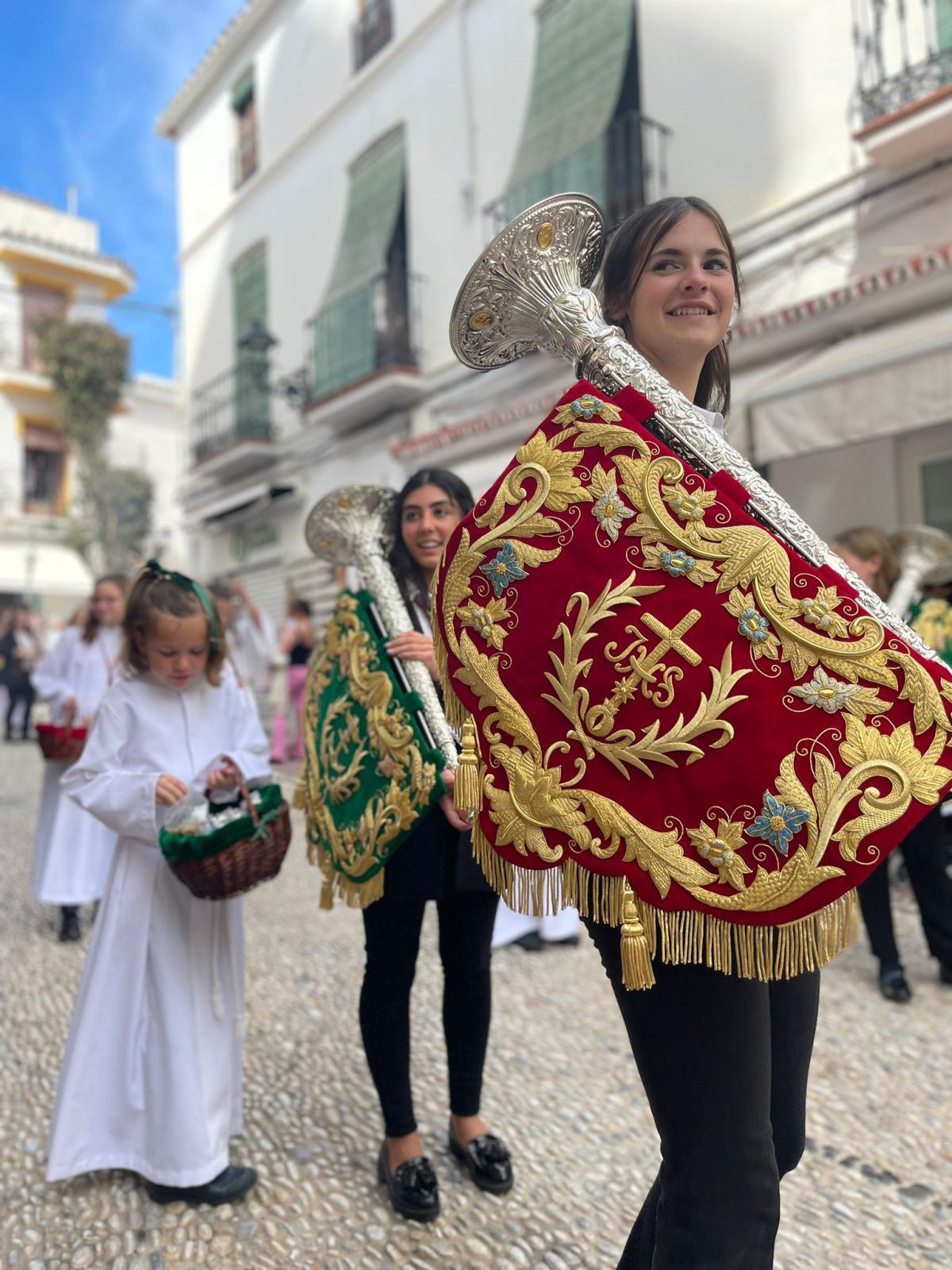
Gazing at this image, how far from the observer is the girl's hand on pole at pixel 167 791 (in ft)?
7.41

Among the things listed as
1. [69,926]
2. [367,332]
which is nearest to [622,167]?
[367,332]

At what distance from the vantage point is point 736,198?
694cm

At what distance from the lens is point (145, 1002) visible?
2.31 metres

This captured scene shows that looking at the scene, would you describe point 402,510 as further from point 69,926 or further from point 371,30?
point 371,30

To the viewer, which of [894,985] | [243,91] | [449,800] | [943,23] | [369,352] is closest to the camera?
[449,800]

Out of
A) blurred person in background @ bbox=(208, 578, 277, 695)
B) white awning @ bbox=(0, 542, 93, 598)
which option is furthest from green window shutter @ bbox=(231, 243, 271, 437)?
white awning @ bbox=(0, 542, 93, 598)

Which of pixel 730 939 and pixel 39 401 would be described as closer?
pixel 730 939

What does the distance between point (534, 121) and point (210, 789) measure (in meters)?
7.91

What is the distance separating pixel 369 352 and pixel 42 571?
15.2 meters

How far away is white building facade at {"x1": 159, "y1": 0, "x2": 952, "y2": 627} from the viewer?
5.73 meters

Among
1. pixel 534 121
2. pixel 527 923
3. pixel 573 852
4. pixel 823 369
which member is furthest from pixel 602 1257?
pixel 534 121

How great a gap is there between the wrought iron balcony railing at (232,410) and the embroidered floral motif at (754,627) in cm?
1167

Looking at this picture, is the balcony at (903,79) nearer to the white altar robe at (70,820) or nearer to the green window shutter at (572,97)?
the green window shutter at (572,97)

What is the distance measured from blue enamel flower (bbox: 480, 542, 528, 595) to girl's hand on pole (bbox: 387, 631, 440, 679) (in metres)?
0.84
